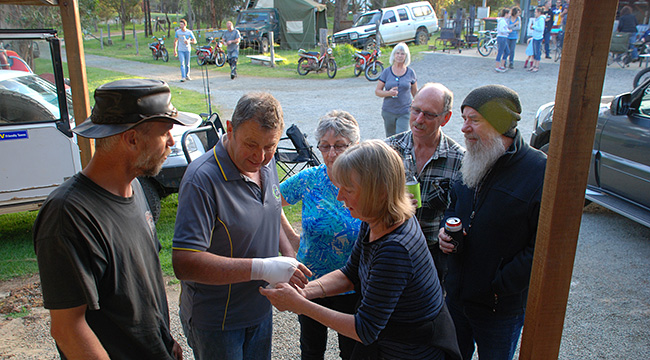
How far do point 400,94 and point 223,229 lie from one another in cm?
573

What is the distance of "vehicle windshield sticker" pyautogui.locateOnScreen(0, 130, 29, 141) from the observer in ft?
15.1

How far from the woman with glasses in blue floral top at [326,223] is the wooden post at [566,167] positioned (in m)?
1.06

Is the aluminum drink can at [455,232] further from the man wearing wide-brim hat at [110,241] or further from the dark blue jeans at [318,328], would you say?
the man wearing wide-brim hat at [110,241]

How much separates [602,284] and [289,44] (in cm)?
2563

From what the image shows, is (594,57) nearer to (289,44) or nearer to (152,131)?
(152,131)

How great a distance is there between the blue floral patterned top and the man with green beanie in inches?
21.2

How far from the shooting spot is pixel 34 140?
15.6 ft

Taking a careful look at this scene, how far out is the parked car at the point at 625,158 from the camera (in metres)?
4.93

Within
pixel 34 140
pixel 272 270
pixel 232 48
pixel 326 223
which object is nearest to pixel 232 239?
pixel 272 270

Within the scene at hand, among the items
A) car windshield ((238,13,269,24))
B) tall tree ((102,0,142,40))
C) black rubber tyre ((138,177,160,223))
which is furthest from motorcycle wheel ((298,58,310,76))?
tall tree ((102,0,142,40))

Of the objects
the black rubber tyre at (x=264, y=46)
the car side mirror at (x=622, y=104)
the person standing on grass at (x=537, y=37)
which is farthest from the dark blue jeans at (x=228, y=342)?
the black rubber tyre at (x=264, y=46)

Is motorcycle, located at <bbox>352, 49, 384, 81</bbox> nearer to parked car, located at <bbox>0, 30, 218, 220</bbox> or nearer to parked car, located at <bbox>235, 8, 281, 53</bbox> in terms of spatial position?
parked car, located at <bbox>235, 8, 281, 53</bbox>

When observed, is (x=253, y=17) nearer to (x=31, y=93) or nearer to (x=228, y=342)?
(x=31, y=93)

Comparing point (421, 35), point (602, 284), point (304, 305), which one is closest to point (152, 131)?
point (304, 305)
